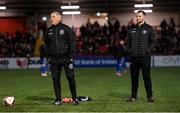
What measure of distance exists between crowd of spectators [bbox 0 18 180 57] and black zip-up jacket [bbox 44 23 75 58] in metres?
23.8

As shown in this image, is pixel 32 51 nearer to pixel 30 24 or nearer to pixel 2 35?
pixel 2 35

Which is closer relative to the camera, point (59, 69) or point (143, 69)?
point (59, 69)

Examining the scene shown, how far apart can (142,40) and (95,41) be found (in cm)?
2546

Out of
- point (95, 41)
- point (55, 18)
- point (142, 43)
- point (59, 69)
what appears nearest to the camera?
point (55, 18)

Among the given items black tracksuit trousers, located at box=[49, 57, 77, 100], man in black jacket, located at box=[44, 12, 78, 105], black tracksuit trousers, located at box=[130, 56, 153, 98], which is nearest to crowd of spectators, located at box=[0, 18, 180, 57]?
black tracksuit trousers, located at box=[130, 56, 153, 98]

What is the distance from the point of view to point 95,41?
38.6 meters

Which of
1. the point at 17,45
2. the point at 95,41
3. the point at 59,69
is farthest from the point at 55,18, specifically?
the point at 17,45

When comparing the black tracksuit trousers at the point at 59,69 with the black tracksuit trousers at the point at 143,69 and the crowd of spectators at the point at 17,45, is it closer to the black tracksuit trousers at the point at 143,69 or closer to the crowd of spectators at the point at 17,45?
the black tracksuit trousers at the point at 143,69

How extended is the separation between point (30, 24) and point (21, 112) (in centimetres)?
3679

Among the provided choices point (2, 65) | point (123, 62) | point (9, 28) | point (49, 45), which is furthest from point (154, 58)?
point (49, 45)

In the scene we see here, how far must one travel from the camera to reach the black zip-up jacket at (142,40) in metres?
13.1

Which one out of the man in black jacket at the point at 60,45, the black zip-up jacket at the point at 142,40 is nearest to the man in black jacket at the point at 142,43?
the black zip-up jacket at the point at 142,40

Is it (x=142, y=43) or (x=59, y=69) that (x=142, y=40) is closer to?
(x=142, y=43)

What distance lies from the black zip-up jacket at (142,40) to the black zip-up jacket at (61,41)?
5.78ft
